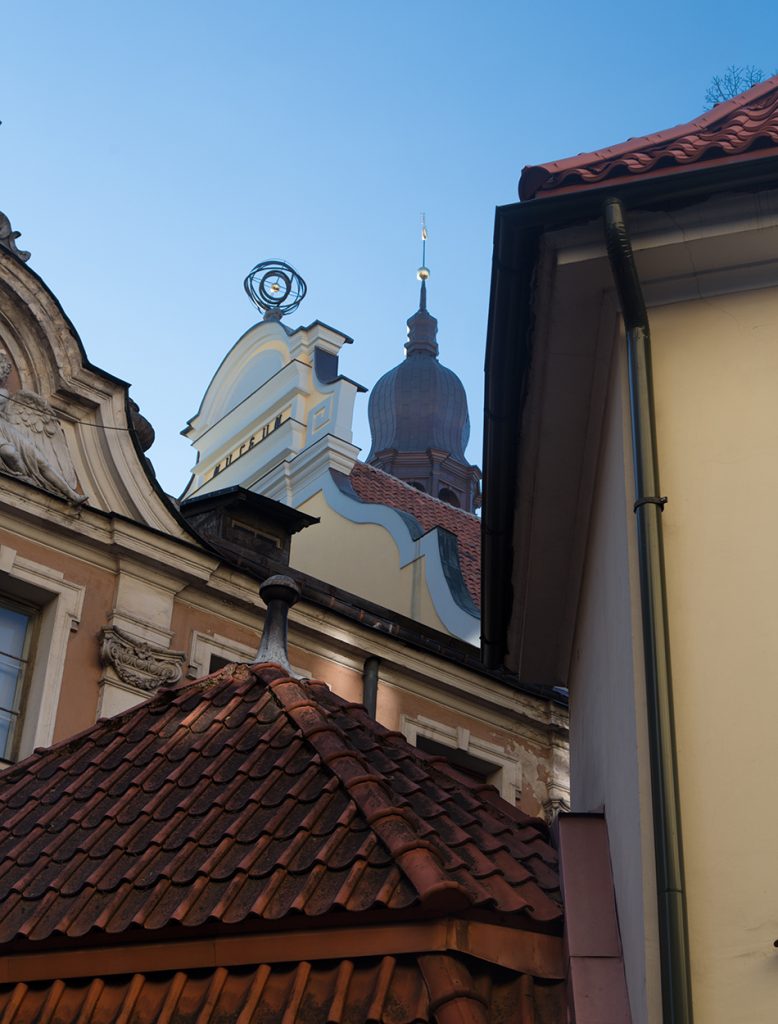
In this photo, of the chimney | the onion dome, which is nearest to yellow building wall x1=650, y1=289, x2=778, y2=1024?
the chimney

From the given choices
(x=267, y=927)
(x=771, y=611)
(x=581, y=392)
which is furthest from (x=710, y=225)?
(x=267, y=927)

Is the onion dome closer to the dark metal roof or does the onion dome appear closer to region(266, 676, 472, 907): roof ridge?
the dark metal roof

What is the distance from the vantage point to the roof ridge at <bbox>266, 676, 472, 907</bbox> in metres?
5.68

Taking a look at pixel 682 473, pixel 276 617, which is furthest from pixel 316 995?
pixel 276 617

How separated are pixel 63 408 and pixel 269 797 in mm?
8649

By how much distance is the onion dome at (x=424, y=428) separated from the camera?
123ft

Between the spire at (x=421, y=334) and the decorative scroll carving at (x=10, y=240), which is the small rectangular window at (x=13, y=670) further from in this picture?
the spire at (x=421, y=334)

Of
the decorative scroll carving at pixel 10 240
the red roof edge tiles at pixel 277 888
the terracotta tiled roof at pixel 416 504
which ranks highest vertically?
the terracotta tiled roof at pixel 416 504

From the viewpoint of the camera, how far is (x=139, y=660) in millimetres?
13836

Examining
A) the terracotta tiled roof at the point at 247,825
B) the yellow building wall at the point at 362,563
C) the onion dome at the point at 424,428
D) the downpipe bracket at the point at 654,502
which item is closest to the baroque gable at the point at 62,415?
the yellow building wall at the point at 362,563

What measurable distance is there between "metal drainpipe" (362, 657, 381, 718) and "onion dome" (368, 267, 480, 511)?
68.2 ft

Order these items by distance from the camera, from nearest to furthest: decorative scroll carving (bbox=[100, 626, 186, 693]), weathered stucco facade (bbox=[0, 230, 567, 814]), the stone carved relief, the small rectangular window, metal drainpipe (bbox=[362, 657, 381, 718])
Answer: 1. the small rectangular window
2. weathered stucco facade (bbox=[0, 230, 567, 814])
3. decorative scroll carving (bbox=[100, 626, 186, 693])
4. the stone carved relief
5. metal drainpipe (bbox=[362, 657, 381, 718])

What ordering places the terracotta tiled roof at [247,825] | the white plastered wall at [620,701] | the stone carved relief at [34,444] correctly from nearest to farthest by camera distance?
1. the white plastered wall at [620,701]
2. the terracotta tiled roof at [247,825]
3. the stone carved relief at [34,444]

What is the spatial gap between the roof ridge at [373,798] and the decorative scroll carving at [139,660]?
19.8 ft
